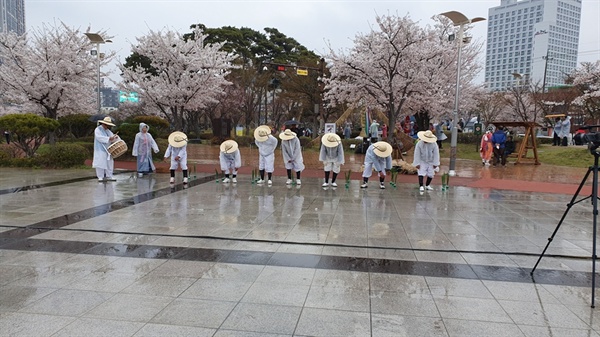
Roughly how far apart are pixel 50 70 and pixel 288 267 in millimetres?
21597

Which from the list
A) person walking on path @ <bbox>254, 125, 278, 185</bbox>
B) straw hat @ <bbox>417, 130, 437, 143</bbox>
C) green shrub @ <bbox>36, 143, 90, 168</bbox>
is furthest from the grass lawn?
green shrub @ <bbox>36, 143, 90, 168</bbox>

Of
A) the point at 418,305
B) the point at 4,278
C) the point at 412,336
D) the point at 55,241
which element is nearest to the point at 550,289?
the point at 418,305

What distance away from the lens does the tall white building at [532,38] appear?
55.1 m

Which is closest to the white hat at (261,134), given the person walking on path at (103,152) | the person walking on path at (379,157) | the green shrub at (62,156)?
the person walking on path at (379,157)

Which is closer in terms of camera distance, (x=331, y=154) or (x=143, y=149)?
(x=331, y=154)

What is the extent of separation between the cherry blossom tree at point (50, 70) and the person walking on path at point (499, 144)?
68.4 ft

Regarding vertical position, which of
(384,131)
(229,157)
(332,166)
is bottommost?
(332,166)

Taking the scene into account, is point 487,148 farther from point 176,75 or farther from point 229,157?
point 176,75

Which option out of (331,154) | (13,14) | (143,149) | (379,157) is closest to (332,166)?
(331,154)

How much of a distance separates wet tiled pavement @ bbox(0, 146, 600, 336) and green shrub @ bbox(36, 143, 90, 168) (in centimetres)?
563

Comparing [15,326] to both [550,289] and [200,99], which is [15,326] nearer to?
[550,289]

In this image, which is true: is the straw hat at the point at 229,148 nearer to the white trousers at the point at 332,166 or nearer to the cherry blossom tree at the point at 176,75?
the white trousers at the point at 332,166

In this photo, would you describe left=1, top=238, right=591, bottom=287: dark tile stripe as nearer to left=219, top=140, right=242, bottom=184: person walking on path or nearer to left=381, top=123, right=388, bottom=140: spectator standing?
left=219, top=140, right=242, bottom=184: person walking on path

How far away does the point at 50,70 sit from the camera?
826 inches
